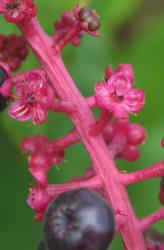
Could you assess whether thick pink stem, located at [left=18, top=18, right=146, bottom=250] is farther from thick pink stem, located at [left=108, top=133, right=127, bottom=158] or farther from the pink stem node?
thick pink stem, located at [left=108, top=133, right=127, bottom=158]

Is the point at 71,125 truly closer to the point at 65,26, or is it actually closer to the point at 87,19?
the point at 65,26

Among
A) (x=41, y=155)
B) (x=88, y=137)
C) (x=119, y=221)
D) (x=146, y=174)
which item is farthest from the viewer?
(x=41, y=155)

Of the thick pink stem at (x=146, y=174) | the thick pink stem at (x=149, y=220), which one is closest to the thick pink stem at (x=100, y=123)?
the thick pink stem at (x=146, y=174)

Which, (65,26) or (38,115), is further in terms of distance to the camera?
(65,26)

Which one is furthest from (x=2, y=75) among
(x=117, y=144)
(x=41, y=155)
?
(x=117, y=144)

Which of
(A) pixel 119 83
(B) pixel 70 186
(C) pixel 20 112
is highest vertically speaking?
(C) pixel 20 112

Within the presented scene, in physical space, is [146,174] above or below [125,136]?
above
